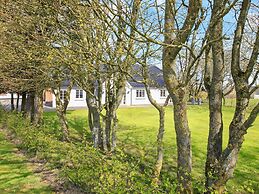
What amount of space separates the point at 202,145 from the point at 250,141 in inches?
172

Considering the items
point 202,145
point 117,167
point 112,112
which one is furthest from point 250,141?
point 117,167

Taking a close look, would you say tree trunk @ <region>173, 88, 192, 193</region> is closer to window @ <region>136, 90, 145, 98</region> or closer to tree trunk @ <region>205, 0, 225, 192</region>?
tree trunk @ <region>205, 0, 225, 192</region>

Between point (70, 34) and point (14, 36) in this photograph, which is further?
point (14, 36)

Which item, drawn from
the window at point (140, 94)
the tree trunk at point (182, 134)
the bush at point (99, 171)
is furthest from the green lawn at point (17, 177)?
the window at point (140, 94)

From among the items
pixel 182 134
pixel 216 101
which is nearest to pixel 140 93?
pixel 216 101

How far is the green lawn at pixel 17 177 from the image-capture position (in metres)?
8.00

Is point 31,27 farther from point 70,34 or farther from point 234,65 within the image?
point 234,65

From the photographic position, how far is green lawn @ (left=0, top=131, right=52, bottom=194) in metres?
8.00

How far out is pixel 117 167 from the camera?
5641 millimetres

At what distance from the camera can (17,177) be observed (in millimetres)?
9133

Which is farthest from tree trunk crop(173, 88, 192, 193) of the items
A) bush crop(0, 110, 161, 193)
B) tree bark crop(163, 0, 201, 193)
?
bush crop(0, 110, 161, 193)

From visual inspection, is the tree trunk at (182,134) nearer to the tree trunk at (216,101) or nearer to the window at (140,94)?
the tree trunk at (216,101)

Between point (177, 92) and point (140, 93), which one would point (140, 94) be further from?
point (177, 92)

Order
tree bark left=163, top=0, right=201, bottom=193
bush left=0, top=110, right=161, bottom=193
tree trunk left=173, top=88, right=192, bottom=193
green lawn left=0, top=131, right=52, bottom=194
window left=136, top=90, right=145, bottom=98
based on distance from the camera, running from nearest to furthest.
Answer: bush left=0, top=110, right=161, bottom=193
tree bark left=163, top=0, right=201, bottom=193
tree trunk left=173, top=88, right=192, bottom=193
green lawn left=0, top=131, right=52, bottom=194
window left=136, top=90, right=145, bottom=98
